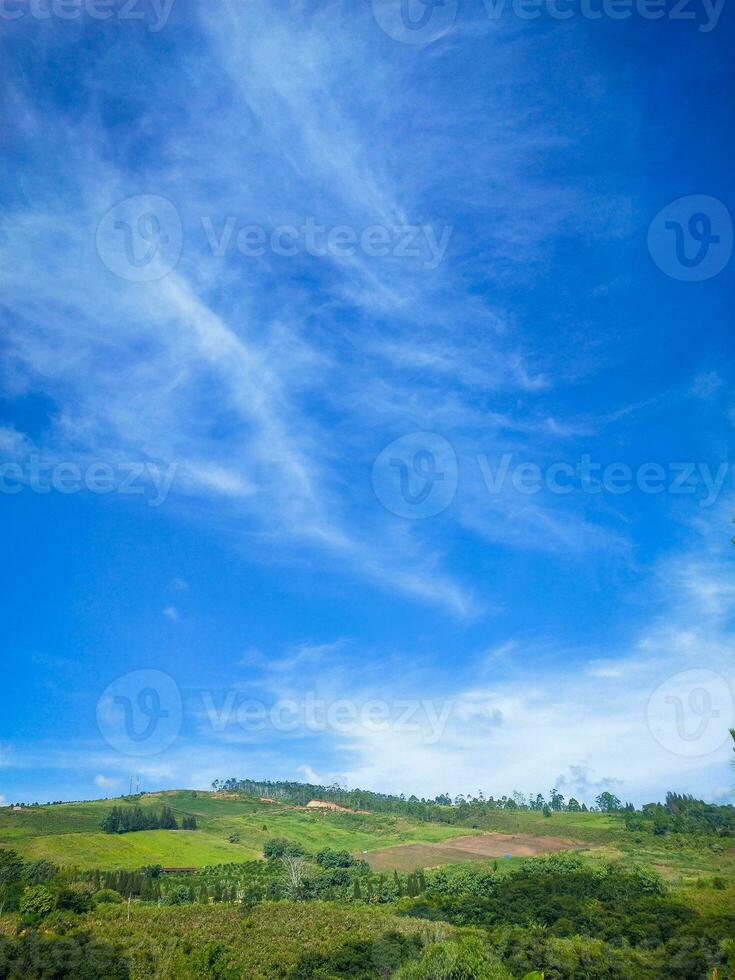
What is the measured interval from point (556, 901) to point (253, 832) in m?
114

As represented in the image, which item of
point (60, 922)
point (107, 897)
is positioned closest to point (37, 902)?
point (60, 922)

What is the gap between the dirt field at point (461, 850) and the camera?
13938 cm

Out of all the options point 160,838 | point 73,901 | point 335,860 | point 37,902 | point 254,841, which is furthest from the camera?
Answer: point 254,841

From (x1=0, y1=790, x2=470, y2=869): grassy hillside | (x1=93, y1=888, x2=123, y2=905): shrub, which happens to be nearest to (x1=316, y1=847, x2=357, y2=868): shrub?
(x1=0, y1=790, x2=470, y2=869): grassy hillside

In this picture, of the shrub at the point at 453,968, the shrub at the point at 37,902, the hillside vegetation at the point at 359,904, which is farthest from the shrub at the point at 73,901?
the shrub at the point at 453,968

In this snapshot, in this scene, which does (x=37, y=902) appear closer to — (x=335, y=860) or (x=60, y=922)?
(x=60, y=922)

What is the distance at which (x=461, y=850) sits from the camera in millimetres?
151875

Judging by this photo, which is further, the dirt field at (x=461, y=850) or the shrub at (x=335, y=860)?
the dirt field at (x=461, y=850)

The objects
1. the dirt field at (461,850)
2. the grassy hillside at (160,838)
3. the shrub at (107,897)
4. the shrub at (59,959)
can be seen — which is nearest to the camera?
the shrub at (59,959)

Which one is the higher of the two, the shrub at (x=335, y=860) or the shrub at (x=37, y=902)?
the shrub at (x=37, y=902)

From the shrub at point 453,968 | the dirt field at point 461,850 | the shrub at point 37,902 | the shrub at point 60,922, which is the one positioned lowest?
the dirt field at point 461,850

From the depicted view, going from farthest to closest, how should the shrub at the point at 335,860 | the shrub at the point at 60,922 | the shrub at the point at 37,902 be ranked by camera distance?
the shrub at the point at 335,860 → the shrub at the point at 37,902 → the shrub at the point at 60,922

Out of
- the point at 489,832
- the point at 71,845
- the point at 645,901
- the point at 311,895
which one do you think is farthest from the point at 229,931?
the point at 489,832

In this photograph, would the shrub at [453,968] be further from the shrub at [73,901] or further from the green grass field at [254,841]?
the green grass field at [254,841]
